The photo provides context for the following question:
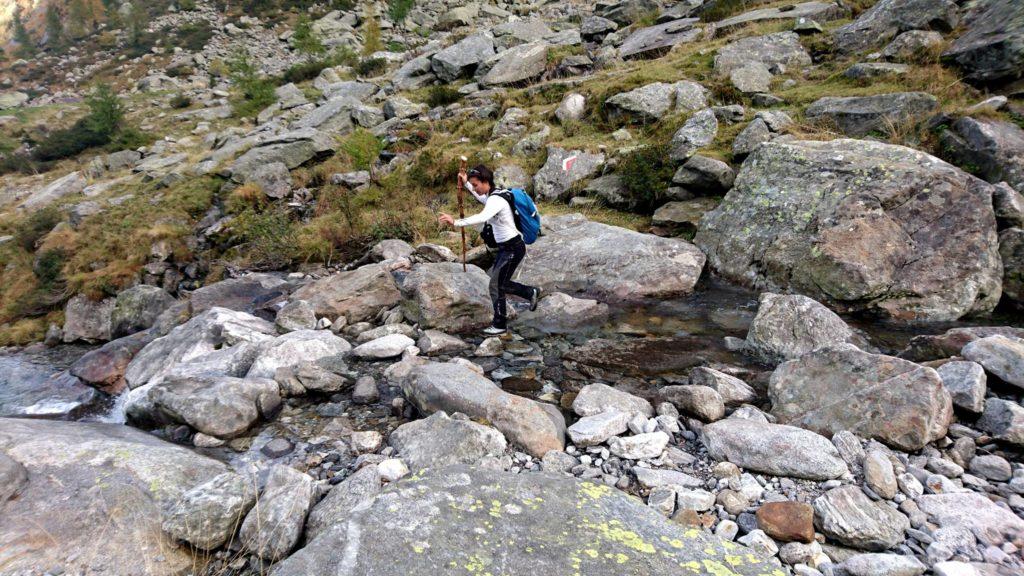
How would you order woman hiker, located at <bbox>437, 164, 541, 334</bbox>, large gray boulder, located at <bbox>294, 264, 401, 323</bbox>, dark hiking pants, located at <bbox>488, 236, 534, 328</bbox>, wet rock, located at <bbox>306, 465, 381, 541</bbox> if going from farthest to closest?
large gray boulder, located at <bbox>294, 264, 401, 323</bbox>, dark hiking pants, located at <bbox>488, 236, 534, 328</bbox>, woman hiker, located at <bbox>437, 164, 541, 334</bbox>, wet rock, located at <bbox>306, 465, 381, 541</bbox>

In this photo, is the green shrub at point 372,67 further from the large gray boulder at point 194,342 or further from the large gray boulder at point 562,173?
the large gray boulder at point 194,342

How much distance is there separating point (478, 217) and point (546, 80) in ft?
60.5

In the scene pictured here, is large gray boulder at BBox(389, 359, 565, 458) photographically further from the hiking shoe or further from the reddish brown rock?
the hiking shoe

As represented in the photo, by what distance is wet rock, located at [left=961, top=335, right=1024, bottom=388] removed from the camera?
188 inches

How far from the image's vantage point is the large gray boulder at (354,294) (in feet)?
29.2

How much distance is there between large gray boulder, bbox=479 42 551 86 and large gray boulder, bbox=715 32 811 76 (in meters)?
9.29

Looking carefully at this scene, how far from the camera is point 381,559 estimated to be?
2.51 meters

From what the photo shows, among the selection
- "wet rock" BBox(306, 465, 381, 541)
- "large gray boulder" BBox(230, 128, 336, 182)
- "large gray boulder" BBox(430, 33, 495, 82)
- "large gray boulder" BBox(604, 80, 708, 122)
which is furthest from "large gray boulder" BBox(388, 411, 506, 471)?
"large gray boulder" BBox(430, 33, 495, 82)

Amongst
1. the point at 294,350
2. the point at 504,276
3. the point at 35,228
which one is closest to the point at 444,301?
the point at 504,276

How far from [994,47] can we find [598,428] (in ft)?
48.8

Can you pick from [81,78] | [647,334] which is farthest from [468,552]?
[81,78]

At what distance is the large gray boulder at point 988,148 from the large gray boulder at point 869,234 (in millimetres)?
1419

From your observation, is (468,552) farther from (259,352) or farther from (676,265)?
(676,265)

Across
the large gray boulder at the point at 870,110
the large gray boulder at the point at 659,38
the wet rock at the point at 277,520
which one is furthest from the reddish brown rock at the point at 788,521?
the large gray boulder at the point at 659,38
